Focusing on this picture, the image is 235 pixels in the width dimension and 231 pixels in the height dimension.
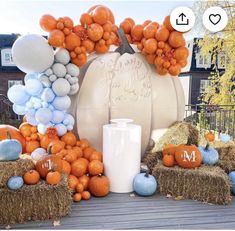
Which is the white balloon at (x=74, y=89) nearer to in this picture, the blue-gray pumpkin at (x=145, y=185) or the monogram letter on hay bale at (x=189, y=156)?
the blue-gray pumpkin at (x=145, y=185)

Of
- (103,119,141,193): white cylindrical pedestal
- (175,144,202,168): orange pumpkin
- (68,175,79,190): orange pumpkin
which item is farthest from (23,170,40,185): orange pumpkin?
(175,144,202,168): orange pumpkin

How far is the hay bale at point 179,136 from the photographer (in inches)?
132

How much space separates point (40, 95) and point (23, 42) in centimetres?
56

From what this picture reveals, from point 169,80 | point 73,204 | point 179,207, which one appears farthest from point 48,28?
point 179,207

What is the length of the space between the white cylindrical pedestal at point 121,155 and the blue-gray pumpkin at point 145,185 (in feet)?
0.34

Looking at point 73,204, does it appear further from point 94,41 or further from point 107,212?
point 94,41

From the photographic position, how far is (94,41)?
325 centimetres

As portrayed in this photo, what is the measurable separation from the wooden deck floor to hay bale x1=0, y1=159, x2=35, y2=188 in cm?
38

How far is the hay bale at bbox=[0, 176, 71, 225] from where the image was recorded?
2.32 metres

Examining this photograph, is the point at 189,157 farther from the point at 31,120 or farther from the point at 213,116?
the point at 213,116

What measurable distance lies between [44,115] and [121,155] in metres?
0.88

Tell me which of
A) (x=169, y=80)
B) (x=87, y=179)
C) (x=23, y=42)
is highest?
(x=23, y=42)

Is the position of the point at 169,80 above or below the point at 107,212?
above

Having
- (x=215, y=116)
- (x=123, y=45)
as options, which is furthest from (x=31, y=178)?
(x=215, y=116)
